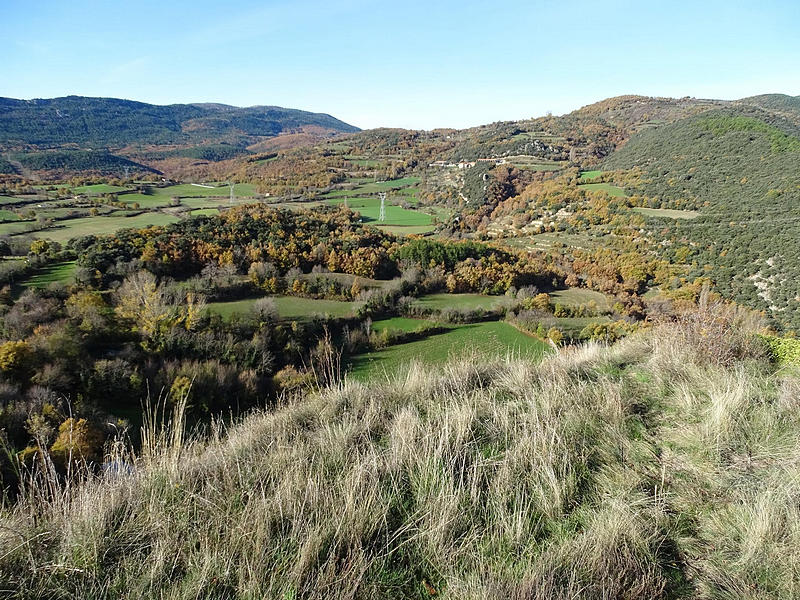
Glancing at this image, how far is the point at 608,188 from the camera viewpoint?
7469 cm

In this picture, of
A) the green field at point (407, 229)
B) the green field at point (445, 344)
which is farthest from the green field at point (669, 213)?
the green field at point (445, 344)

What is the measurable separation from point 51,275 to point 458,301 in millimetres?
36481

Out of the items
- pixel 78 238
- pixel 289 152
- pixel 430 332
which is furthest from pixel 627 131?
pixel 78 238

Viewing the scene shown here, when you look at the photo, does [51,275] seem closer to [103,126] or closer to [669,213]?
[669,213]

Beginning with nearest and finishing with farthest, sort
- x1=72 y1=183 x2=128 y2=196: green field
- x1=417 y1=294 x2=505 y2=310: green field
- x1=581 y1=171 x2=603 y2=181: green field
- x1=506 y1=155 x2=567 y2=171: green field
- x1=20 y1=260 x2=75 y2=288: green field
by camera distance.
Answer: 1. x1=20 y1=260 x2=75 y2=288: green field
2. x1=417 y1=294 x2=505 y2=310: green field
3. x1=72 y1=183 x2=128 y2=196: green field
4. x1=581 y1=171 x2=603 y2=181: green field
5. x1=506 y1=155 x2=567 y2=171: green field

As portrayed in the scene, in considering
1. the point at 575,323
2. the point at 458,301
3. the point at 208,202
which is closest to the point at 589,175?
the point at 458,301

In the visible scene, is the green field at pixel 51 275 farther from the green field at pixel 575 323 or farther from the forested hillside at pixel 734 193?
the forested hillside at pixel 734 193

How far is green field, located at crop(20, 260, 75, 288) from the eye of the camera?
2954cm

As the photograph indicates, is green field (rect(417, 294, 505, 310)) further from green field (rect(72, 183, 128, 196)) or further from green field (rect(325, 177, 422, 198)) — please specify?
green field (rect(72, 183, 128, 196))

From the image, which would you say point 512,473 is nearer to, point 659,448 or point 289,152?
point 659,448

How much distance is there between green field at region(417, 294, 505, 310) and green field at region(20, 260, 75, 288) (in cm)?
3069

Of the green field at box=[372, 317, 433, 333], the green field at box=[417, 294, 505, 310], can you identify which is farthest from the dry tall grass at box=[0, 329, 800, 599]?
the green field at box=[417, 294, 505, 310]

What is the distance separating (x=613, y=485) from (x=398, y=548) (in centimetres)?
170

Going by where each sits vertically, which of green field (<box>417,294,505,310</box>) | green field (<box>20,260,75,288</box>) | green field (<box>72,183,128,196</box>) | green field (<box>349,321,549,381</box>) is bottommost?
green field (<box>349,321,549,381</box>)
